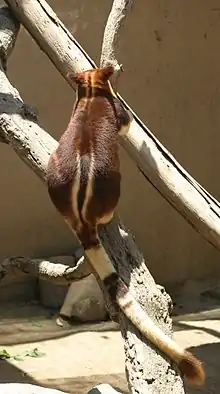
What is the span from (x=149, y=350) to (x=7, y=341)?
297cm

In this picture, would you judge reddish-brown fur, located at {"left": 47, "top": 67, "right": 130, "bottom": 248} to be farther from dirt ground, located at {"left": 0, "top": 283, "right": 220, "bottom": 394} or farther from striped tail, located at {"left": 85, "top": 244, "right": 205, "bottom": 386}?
dirt ground, located at {"left": 0, "top": 283, "right": 220, "bottom": 394}

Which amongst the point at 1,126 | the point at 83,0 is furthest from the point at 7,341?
the point at 1,126

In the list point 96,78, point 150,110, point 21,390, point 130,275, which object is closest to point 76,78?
point 96,78

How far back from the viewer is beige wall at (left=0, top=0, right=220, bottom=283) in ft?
18.6

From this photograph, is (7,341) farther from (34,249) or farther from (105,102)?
(105,102)

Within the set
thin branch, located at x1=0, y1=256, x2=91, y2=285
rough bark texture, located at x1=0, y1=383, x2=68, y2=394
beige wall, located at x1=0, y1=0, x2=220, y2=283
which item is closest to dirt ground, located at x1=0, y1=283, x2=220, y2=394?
beige wall, located at x1=0, y1=0, x2=220, y2=283

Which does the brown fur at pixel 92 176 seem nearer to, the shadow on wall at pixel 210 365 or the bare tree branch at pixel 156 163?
the bare tree branch at pixel 156 163

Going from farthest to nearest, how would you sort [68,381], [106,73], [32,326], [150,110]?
[150,110], [32,326], [68,381], [106,73]

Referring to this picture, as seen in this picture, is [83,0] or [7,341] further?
[83,0]

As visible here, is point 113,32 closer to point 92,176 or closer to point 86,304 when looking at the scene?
point 92,176

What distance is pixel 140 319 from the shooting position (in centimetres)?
214

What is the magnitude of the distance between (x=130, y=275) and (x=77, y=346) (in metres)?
2.80

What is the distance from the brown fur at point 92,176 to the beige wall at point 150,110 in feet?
10.4

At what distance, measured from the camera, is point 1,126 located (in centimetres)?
264
